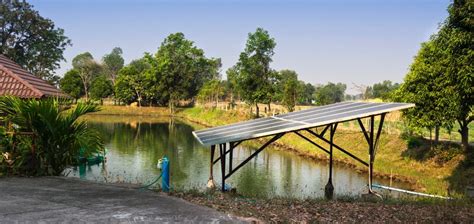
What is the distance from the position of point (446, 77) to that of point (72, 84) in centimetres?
7074

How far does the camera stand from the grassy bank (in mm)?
17250

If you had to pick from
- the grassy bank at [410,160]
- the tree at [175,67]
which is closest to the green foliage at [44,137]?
the grassy bank at [410,160]

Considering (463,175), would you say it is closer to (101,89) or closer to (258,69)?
(258,69)

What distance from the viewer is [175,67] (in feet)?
225

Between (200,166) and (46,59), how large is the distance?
19.8 m

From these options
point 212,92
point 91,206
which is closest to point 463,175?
point 91,206

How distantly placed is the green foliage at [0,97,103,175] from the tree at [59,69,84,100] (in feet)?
225

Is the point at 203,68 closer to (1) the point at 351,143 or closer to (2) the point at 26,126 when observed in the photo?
(1) the point at 351,143

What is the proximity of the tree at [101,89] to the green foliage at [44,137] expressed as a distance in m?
65.5

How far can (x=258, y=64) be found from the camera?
1679 inches

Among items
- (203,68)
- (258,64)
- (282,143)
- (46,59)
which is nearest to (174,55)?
(203,68)

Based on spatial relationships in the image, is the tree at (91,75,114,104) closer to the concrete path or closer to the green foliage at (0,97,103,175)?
the green foliage at (0,97,103,175)

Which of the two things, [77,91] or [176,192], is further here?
[77,91]

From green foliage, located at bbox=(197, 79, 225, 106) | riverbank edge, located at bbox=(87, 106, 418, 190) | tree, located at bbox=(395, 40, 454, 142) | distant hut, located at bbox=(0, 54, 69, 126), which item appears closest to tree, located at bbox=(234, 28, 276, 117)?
riverbank edge, located at bbox=(87, 106, 418, 190)
